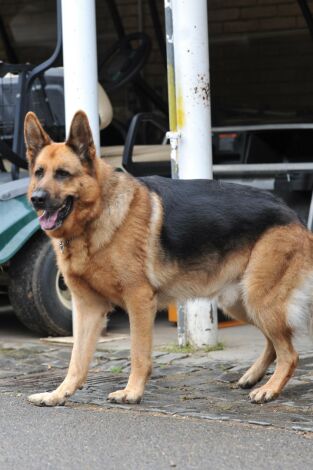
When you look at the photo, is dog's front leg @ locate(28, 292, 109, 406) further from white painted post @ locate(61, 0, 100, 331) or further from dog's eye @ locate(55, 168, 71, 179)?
white painted post @ locate(61, 0, 100, 331)

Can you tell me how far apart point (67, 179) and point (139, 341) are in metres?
1.01

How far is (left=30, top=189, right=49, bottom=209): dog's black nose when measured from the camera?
5.45 meters

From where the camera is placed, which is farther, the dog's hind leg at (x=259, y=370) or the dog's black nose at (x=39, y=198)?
the dog's hind leg at (x=259, y=370)

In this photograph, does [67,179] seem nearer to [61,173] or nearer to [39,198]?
[61,173]

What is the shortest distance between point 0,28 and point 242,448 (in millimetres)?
11588

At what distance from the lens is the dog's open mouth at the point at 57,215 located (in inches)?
219


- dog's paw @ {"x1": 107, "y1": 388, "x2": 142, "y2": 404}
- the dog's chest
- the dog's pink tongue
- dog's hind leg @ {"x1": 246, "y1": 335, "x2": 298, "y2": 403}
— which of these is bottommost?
dog's paw @ {"x1": 107, "y1": 388, "x2": 142, "y2": 404}

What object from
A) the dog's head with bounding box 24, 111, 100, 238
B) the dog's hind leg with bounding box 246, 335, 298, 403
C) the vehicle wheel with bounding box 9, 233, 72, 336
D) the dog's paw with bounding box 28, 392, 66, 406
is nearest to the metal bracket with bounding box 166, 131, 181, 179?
the vehicle wheel with bounding box 9, 233, 72, 336

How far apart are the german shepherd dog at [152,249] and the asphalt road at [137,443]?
42cm

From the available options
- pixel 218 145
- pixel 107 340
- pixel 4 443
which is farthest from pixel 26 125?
pixel 218 145

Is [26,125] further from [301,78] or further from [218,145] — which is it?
[301,78]

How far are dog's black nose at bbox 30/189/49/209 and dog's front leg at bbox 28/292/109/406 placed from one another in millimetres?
709

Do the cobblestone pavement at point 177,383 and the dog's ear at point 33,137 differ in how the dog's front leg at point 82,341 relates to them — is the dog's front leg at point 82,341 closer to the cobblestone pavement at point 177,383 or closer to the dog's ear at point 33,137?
the cobblestone pavement at point 177,383

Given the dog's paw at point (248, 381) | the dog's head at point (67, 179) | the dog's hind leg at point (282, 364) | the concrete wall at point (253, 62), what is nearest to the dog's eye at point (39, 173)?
the dog's head at point (67, 179)
